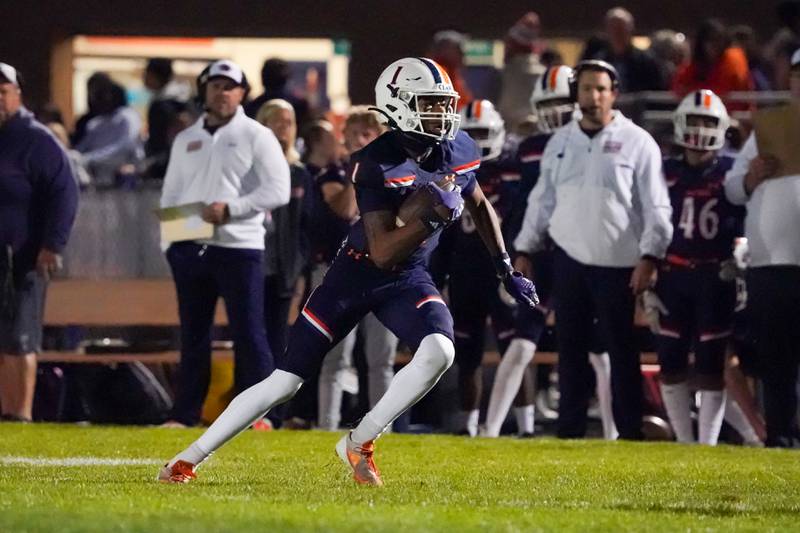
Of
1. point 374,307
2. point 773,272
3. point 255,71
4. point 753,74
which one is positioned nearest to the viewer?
point 374,307

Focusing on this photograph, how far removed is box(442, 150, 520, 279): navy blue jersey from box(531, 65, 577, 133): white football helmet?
0.35 metres

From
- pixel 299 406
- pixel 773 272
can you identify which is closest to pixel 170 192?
pixel 299 406

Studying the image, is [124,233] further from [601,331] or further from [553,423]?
[601,331]

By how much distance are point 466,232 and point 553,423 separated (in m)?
2.47

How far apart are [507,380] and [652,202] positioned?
5.44 feet

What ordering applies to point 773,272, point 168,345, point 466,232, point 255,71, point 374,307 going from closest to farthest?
1. point 374,307
2. point 773,272
3. point 466,232
4. point 168,345
5. point 255,71

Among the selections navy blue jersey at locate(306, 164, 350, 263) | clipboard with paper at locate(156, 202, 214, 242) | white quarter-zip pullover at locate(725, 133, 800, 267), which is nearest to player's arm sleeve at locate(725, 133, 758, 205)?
white quarter-zip pullover at locate(725, 133, 800, 267)

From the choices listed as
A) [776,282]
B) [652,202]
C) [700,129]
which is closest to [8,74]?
[652,202]

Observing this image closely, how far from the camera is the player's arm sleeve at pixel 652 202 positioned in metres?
12.1

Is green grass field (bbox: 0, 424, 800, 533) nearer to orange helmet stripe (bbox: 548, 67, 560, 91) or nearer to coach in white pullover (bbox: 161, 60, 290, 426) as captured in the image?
coach in white pullover (bbox: 161, 60, 290, 426)

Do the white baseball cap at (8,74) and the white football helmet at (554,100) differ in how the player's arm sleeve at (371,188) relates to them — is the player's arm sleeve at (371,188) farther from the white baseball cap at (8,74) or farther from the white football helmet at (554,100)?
the white baseball cap at (8,74)

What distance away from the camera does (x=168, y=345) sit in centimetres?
1497

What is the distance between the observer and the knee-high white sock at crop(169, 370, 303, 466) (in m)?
8.57

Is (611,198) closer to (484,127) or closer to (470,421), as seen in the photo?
(484,127)
